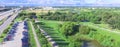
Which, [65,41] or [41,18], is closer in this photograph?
[65,41]

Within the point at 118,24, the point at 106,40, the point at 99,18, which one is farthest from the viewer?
the point at 99,18

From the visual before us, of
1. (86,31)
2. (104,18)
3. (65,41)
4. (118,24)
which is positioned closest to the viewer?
(65,41)

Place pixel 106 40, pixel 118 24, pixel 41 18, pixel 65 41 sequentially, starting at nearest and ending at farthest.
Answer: pixel 106 40
pixel 65 41
pixel 118 24
pixel 41 18

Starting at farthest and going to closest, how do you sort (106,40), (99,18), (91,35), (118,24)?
1. (99,18)
2. (118,24)
3. (91,35)
4. (106,40)

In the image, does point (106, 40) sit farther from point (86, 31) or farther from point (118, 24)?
point (118, 24)

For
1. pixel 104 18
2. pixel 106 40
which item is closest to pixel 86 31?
pixel 106 40

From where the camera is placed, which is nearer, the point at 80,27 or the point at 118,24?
the point at 80,27

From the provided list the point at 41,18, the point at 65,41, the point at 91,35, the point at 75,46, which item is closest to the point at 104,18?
the point at 41,18

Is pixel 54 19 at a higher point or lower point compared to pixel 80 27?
lower

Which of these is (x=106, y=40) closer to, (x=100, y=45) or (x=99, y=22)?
(x=100, y=45)
